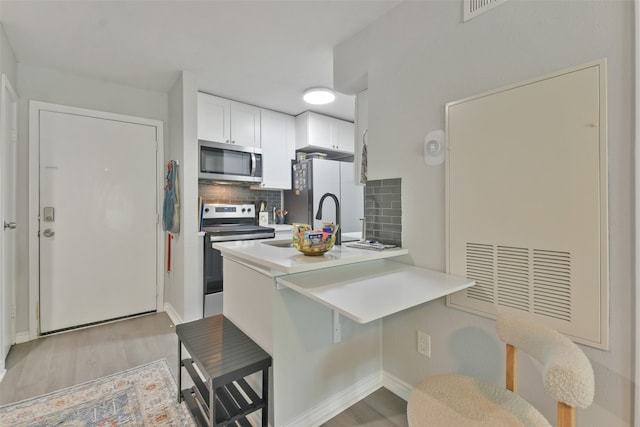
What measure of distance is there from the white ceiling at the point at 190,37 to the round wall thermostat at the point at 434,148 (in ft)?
2.89

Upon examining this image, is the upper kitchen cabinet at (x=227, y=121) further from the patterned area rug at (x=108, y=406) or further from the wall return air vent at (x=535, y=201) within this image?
the wall return air vent at (x=535, y=201)

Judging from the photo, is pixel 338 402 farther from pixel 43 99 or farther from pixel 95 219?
pixel 43 99

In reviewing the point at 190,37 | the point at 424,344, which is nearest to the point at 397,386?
the point at 424,344

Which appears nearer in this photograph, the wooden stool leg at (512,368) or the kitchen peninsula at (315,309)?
the wooden stool leg at (512,368)

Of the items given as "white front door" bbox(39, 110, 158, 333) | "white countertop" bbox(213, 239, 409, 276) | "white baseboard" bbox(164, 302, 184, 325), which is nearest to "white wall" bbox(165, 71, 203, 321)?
"white baseboard" bbox(164, 302, 184, 325)

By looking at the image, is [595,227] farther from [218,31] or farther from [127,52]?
[127,52]

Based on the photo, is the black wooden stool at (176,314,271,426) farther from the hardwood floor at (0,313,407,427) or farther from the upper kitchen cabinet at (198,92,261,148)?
the upper kitchen cabinet at (198,92,261,148)


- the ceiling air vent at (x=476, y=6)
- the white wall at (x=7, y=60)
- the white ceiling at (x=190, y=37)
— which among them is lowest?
the ceiling air vent at (x=476, y=6)

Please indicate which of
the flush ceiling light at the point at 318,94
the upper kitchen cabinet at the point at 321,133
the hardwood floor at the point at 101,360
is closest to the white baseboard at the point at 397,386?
the hardwood floor at the point at 101,360

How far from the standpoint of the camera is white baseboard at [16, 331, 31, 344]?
2.51 meters

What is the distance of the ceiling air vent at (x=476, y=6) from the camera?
140 cm

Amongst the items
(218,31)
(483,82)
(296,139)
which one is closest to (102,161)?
(218,31)

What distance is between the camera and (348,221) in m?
3.90

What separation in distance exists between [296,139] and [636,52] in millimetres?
3342
